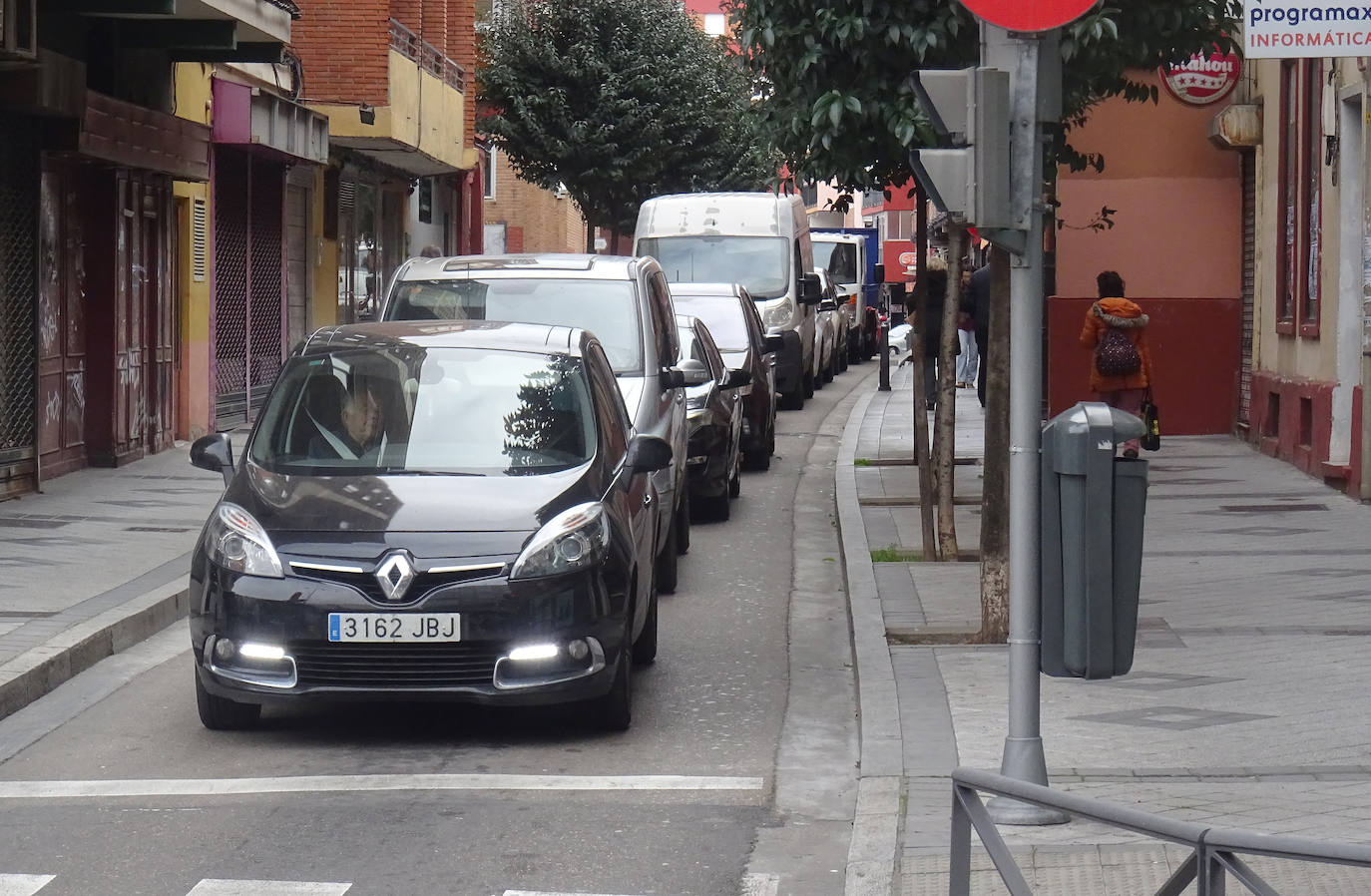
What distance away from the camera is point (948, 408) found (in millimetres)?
11727

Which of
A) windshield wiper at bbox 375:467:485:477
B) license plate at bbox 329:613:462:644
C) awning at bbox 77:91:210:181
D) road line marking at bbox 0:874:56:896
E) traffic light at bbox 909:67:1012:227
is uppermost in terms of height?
awning at bbox 77:91:210:181

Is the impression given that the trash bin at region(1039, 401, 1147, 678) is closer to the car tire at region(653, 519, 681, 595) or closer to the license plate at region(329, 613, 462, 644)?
the license plate at region(329, 613, 462, 644)

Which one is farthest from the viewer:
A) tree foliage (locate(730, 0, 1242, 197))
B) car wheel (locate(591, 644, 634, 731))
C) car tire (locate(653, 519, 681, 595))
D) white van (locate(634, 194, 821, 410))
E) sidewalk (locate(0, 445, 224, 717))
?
white van (locate(634, 194, 821, 410))

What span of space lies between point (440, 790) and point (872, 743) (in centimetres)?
150

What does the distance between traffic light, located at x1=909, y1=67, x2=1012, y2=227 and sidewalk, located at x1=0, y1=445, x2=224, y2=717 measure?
4333 millimetres

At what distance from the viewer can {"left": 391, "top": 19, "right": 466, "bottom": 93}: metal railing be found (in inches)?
1051

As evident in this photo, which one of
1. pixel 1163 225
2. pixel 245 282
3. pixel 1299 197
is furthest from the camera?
pixel 245 282

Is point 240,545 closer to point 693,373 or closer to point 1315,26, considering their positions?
point 1315,26

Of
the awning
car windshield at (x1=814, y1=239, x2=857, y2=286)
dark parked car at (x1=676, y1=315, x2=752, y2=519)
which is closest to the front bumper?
dark parked car at (x1=676, y1=315, x2=752, y2=519)

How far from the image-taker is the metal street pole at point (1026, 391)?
19.5ft

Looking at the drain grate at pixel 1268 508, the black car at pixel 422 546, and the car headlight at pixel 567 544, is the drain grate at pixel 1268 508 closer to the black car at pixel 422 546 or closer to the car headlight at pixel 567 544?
the black car at pixel 422 546

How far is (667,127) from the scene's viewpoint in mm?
44219

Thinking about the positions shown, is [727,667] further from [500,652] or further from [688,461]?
[688,461]

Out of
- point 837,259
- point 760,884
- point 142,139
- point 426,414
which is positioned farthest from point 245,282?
point 837,259
